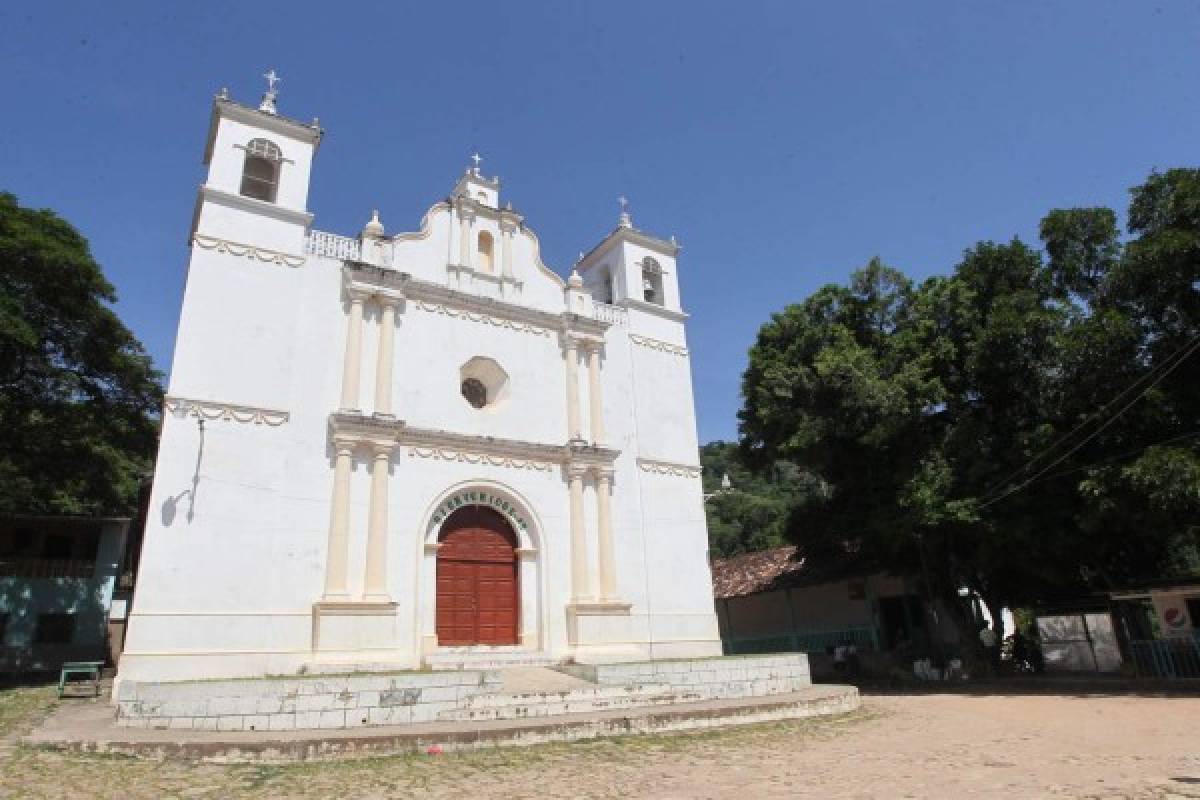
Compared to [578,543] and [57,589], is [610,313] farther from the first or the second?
[57,589]

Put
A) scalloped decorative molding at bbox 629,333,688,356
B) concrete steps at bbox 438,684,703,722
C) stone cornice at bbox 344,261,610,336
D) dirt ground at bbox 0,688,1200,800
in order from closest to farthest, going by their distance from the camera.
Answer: dirt ground at bbox 0,688,1200,800 → concrete steps at bbox 438,684,703,722 → stone cornice at bbox 344,261,610,336 → scalloped decorative molding at bbox 629,333,688,356

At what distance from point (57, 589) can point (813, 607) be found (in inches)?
852

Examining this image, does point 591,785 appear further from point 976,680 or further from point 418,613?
point 976,680

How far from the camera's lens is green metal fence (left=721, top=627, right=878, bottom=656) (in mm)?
21250

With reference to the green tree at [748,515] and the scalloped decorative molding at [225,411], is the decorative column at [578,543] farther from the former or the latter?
the green tree at [748,515]

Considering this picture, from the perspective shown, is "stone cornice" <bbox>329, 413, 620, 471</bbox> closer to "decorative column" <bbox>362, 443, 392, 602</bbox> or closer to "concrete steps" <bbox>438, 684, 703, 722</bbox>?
"decorative column" <bbox>362, 443, 392, 602</bbox>

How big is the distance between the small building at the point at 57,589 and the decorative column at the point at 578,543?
14644 mm

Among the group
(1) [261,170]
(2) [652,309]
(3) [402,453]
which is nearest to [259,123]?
(1) [261,170]

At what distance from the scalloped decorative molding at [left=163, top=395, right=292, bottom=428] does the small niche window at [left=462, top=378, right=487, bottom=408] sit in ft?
12.3

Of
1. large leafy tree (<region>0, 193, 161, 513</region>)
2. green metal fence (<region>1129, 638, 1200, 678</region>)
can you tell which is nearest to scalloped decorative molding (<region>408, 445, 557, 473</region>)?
large leafy tree (<region>0, 193, 161, 513</region>)

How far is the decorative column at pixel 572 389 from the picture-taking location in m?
15.8

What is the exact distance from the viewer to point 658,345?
17938 millimetres

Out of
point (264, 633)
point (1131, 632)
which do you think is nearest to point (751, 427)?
point (1131, 632)

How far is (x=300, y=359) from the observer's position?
13.2 meters
